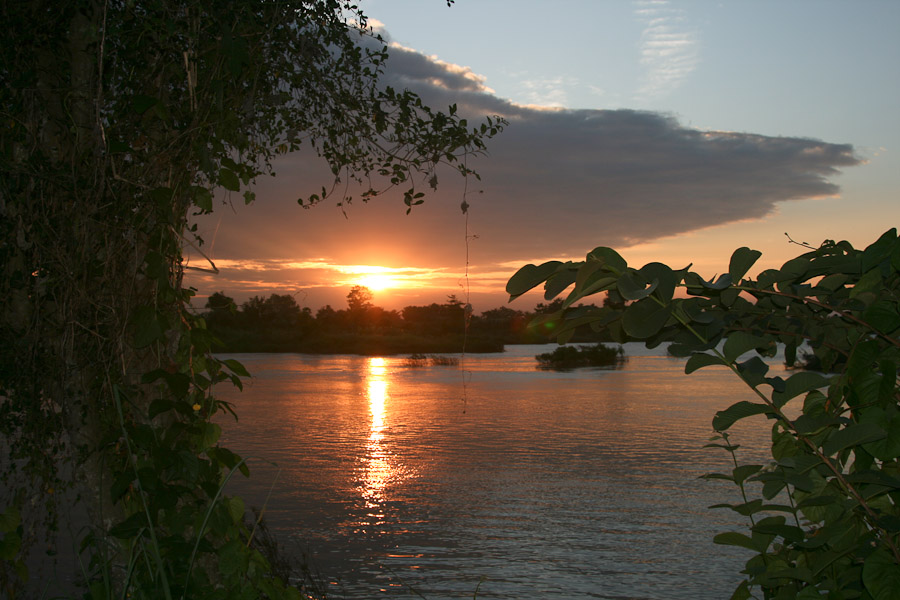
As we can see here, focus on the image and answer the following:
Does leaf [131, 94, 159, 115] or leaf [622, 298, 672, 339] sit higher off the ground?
leaf [131, 94, 159, 115]

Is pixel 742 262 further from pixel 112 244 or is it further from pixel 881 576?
pixel 112 244

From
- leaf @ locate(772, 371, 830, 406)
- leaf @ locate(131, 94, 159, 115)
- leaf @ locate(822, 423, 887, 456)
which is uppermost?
leaf @ locate(131, 94, 159, 115)

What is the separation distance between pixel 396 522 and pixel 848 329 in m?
5.70

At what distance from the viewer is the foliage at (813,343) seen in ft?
2.94

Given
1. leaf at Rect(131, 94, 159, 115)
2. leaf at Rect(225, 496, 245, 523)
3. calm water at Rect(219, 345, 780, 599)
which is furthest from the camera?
calm water at Rect(219, 345, 780, 599)

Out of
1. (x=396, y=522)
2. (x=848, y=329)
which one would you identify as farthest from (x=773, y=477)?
(x=396, y=522)

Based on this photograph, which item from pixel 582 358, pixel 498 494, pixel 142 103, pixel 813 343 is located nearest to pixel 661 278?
pixel 813 343

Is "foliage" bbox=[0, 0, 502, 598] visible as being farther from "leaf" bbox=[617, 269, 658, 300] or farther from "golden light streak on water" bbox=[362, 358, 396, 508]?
"golden light streak on water" bbox=[362, 358, 396, 508]

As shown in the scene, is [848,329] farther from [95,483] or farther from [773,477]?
[95,483]

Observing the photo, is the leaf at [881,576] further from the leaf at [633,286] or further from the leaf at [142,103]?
the leaf at [142,103]

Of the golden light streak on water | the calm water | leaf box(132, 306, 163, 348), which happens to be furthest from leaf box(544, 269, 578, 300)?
the golden light streak on water

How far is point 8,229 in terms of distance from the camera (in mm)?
2213

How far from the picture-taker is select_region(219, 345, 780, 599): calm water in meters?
4.96

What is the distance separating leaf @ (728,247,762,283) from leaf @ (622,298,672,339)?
234 mm
